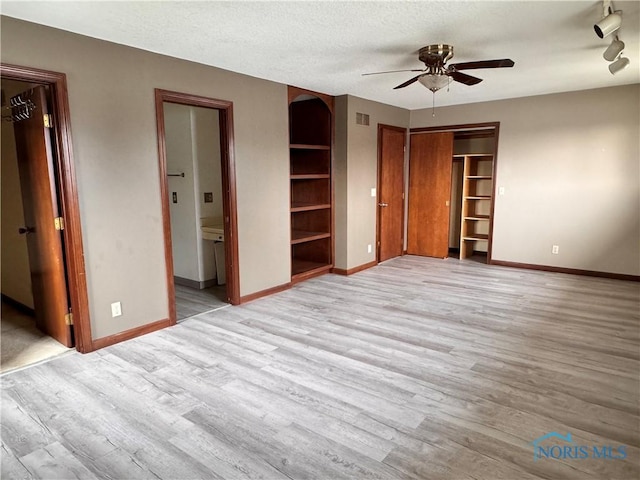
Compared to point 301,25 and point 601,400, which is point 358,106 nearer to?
point 301,25

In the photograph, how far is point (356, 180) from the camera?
5.71m

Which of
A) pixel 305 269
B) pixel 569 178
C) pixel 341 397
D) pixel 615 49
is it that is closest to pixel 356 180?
pixel 305 269

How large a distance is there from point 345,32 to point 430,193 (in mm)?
4252

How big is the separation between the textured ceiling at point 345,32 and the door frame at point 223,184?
14.6 inches

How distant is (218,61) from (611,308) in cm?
469

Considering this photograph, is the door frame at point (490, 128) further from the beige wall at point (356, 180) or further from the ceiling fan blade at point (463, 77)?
the ceiling fan blade at point (463, 77)

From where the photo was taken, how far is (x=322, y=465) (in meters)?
1.99

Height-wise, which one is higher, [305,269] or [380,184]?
[380,184]

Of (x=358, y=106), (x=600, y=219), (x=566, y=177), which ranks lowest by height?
(x=600, y=219)

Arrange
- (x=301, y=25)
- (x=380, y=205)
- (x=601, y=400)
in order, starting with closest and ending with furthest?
(x=601, y=400) < (x=301, y=25) < (x=380, y=205)

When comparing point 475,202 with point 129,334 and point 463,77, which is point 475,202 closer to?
point 463,77

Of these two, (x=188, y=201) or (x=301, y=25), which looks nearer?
(x=301, y=25)

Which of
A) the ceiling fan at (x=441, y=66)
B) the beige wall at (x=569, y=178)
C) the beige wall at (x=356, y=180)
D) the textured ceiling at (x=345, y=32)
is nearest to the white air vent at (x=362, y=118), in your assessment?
the beige wall at (x=356, y=180)

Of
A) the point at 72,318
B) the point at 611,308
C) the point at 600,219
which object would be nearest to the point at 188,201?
the point at 72,318
